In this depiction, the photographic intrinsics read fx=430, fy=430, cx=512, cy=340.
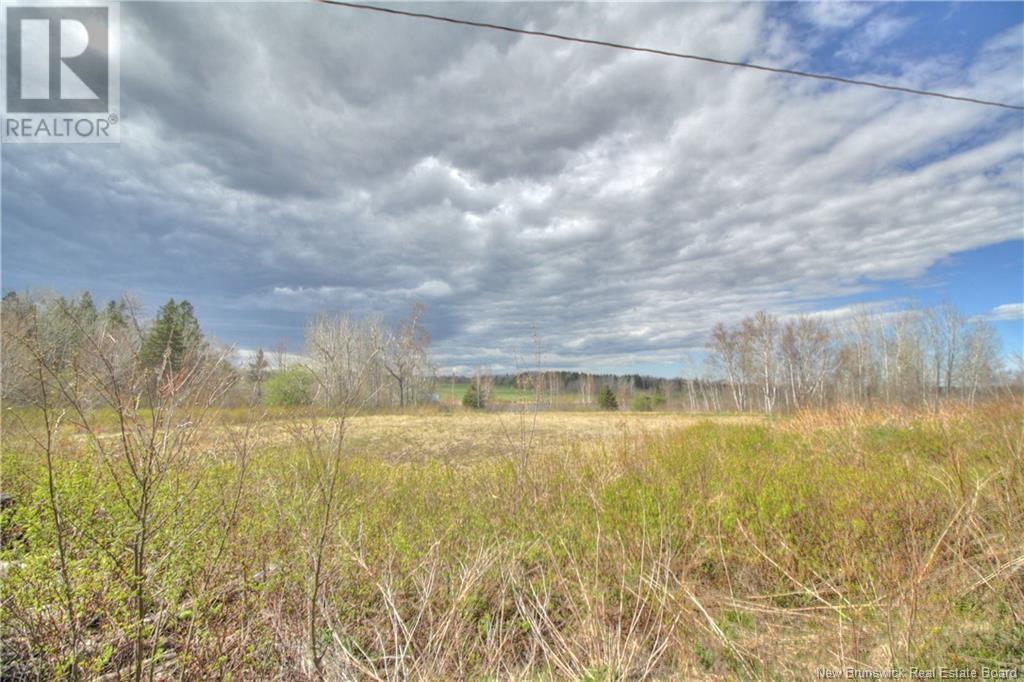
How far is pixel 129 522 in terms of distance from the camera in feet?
9.33

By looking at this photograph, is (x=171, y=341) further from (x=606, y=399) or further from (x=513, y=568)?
(x=606, y=399)

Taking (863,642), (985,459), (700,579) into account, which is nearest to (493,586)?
(700,579)

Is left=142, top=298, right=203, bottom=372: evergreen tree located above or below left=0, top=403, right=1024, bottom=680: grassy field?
above

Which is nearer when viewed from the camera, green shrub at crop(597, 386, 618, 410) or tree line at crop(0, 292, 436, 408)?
tree line at crop(0, 292, 436, 408)

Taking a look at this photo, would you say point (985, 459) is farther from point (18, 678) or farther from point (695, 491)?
point (18, 678)

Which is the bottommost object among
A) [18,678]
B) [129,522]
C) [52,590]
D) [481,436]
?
[481,436]

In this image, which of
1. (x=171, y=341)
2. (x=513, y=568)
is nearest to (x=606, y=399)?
(x=513, y=568)

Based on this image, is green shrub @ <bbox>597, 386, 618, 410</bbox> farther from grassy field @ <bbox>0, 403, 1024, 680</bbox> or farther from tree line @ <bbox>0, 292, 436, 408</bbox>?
tree line @ <bbox>0, 292, 436, 408</bbox>

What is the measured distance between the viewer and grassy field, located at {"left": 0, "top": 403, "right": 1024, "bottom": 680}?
2.59m

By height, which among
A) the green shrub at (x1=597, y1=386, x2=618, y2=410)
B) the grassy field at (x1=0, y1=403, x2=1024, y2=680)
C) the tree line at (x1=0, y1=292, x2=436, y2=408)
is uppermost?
the tree line at (x1=0, y1=292, x2=436, y2=408)

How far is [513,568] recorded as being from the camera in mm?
3934

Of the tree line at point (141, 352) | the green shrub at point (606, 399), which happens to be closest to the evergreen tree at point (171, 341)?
the tree line at point (141, 352)

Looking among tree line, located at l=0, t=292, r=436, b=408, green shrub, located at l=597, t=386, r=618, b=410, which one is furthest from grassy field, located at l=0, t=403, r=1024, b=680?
green shrub, located at l=597, t=386, r=618, b=410

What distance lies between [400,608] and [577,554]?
191cm
